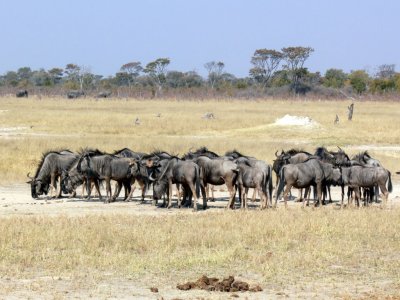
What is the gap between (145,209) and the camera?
20297mm

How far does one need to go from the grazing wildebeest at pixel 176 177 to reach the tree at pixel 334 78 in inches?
3428

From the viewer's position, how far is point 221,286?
10477 mm

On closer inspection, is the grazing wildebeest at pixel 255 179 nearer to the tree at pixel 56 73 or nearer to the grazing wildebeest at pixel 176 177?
the grazing wildebeest at pixel 176 177

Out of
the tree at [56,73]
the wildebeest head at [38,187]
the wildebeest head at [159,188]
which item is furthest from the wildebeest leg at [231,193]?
the tree at [56,73]

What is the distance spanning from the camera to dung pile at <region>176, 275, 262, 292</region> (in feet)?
34.2

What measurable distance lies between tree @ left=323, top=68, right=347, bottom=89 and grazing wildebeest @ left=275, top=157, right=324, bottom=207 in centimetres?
8684

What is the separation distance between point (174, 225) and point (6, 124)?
3281cm

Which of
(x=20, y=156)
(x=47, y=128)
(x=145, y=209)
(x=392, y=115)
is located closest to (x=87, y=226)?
(x=145, y=209)

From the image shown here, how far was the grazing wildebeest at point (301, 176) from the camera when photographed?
66.1 feet

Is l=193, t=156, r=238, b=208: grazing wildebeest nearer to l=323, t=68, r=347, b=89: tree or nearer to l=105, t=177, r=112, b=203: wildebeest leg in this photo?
l=105, t=177, r=112, b=203: wildebeest leg

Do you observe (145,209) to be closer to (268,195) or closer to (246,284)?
(268,195)

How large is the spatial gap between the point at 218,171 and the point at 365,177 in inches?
141

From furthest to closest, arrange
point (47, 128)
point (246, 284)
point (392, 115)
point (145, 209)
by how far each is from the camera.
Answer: point (392, 115)
point (47, 128)
point (145, 209)
point (246, 284)

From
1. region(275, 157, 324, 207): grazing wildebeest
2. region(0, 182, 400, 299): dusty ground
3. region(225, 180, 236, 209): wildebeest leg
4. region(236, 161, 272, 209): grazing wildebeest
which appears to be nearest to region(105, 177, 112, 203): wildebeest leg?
region(225, 180, 236, 209): wildebeest leg
